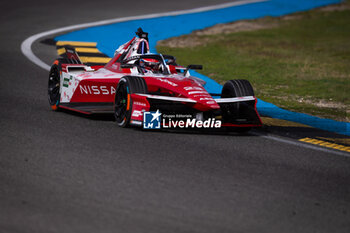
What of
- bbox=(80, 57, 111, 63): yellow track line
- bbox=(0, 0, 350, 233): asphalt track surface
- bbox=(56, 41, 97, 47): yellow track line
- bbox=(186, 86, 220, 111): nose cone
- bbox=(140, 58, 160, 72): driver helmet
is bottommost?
bbox=(0, 0, 350, 233): asphalt track surface

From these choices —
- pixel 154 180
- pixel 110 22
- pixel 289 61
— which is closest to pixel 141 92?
pixel 154 180

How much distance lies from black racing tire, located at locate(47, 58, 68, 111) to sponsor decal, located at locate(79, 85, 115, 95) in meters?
0.48

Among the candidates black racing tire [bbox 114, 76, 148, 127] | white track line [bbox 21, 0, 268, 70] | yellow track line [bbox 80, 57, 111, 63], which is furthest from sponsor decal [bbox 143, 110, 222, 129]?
yellow track line [bbox 80, 57, 111, 63]

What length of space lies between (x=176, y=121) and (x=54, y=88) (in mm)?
2787

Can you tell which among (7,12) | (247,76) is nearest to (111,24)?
(7,12)

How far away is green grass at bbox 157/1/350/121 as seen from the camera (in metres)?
11.6

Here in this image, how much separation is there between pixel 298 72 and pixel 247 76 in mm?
1443

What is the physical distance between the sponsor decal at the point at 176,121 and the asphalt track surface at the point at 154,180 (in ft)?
0.43

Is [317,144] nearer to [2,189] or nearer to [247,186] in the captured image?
[247,186]

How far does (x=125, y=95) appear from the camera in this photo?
825 centimetres

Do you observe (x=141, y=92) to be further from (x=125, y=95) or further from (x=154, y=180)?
(x=154, y=180)

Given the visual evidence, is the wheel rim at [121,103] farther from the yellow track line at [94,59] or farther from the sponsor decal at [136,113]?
the yellow track line at [94,59]

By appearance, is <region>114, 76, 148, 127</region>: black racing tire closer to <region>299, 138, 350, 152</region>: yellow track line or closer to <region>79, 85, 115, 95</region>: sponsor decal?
<region>79, 85, 115, 95</region>: sponsor decal

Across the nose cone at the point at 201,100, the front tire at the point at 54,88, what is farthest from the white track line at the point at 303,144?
the front tire at the point at 54,88
